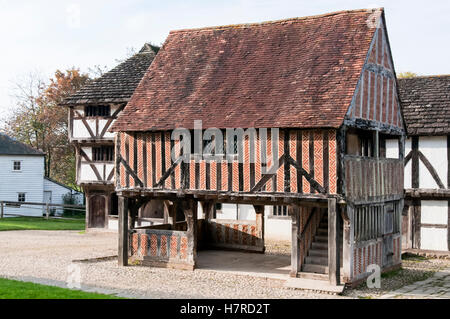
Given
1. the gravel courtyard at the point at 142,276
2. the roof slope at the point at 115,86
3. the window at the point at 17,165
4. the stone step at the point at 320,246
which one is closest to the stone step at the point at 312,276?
the gravel courtyard at the point at 142,276

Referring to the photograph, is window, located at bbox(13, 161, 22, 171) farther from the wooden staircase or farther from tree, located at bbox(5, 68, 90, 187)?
the wooden staircase

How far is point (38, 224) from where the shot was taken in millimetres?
32719

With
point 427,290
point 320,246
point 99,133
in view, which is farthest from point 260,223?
point 99,133

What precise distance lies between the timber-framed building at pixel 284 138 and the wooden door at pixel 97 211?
10.7 meters

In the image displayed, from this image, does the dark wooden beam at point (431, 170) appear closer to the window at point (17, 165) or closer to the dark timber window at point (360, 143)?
the dark timber window at point (360, 143)

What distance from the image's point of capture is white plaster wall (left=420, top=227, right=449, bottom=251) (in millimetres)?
22344

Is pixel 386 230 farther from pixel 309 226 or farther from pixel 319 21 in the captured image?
pixel 319 21

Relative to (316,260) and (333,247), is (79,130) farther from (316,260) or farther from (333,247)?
(333,247)

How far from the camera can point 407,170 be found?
23.0 meters

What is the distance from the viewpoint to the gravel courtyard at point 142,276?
14.8 metres

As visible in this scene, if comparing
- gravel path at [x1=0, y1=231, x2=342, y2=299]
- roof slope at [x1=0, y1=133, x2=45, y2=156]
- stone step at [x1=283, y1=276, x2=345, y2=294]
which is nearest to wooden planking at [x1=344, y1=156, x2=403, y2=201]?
stone step at [x1=283, y1=276, x2=345, y2=294]

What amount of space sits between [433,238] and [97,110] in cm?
1574
